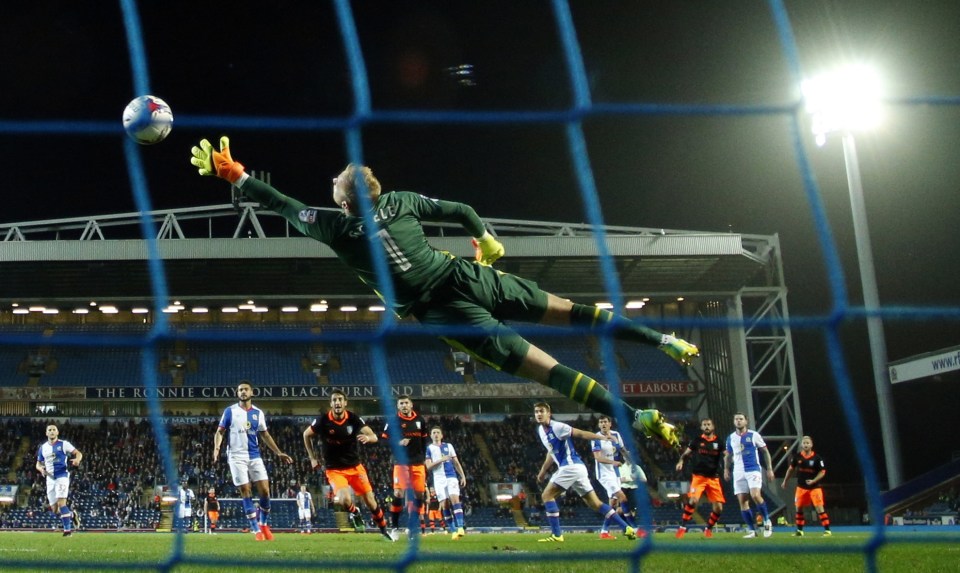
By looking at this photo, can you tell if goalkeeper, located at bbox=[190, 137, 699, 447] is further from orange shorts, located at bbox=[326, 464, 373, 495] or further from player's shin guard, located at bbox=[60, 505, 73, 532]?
player's shin guard, located at bbox=[60, 505, 73, 532]

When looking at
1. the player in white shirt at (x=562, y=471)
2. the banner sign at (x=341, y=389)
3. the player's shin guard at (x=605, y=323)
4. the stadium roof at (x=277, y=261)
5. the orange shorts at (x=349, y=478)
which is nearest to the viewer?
the player's shin guard at (x=605, y=323)

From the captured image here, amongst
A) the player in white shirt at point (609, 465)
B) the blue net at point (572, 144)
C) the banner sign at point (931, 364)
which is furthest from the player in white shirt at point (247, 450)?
the banner sign at point (931, 364)

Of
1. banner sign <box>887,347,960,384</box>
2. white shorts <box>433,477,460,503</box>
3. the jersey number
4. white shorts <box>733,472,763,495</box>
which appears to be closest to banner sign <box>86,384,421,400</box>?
banner sign <box>887,347,960,384</box>

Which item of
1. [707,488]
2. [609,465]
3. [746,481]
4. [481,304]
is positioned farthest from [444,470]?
[481,304]

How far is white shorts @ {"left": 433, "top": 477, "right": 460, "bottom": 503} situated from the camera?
14791 mm

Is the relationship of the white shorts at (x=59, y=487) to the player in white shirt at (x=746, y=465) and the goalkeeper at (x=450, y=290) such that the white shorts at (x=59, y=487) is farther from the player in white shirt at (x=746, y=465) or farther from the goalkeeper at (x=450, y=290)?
the goalkeeper at (x=450, y=290)

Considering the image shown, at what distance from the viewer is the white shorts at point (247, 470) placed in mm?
11602

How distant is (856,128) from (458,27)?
10794 millimetres

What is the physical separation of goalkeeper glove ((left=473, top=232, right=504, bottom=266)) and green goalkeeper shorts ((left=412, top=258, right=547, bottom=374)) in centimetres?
17

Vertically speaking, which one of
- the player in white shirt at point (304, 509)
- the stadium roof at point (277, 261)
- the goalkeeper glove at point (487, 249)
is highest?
the stadium roof at point (277, 261)

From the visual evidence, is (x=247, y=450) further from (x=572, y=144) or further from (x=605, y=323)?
(x=572, y=144)

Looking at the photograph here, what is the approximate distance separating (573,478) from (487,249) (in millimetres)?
6510

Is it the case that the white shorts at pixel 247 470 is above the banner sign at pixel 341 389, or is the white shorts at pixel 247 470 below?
below

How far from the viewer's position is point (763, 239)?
29266 millimetres
